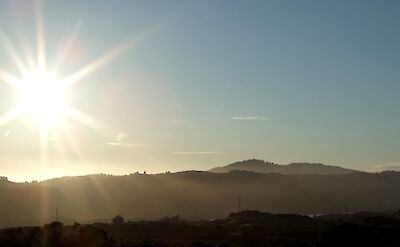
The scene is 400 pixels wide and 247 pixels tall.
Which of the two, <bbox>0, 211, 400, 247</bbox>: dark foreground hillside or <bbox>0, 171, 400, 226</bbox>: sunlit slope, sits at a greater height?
<bbox>0, 171, 400, 226</bbox>: sunlit slope

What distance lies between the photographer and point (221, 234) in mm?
68562

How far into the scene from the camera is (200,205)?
563ft

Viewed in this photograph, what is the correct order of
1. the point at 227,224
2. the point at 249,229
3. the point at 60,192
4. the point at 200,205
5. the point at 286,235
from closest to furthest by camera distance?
1. the point at 286,235
2. the point at 249,229
3. the point at 227,224
4. the point at 200,205
5. the point at 60,192

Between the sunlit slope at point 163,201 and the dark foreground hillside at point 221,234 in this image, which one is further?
the sunlit slope at point 163,201

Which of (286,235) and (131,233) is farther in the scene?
(131,233)

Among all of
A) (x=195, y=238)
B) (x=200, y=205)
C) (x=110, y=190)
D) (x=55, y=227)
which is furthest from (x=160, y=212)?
(x=55, y=227)

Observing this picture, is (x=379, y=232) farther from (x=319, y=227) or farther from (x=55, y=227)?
(x=55, y=227)

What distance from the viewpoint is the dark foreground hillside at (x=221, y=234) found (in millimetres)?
44188

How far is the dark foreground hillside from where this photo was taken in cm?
4419

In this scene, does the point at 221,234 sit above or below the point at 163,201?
below

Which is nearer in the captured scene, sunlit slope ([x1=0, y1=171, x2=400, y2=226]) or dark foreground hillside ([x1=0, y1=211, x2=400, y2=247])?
dark foreground hillside ([x1=0, y1=211, x2=400, y2=247])

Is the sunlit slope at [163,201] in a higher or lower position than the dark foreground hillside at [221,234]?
higher

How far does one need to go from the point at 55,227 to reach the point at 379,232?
33.6m

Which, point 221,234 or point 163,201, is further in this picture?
point 163,201
